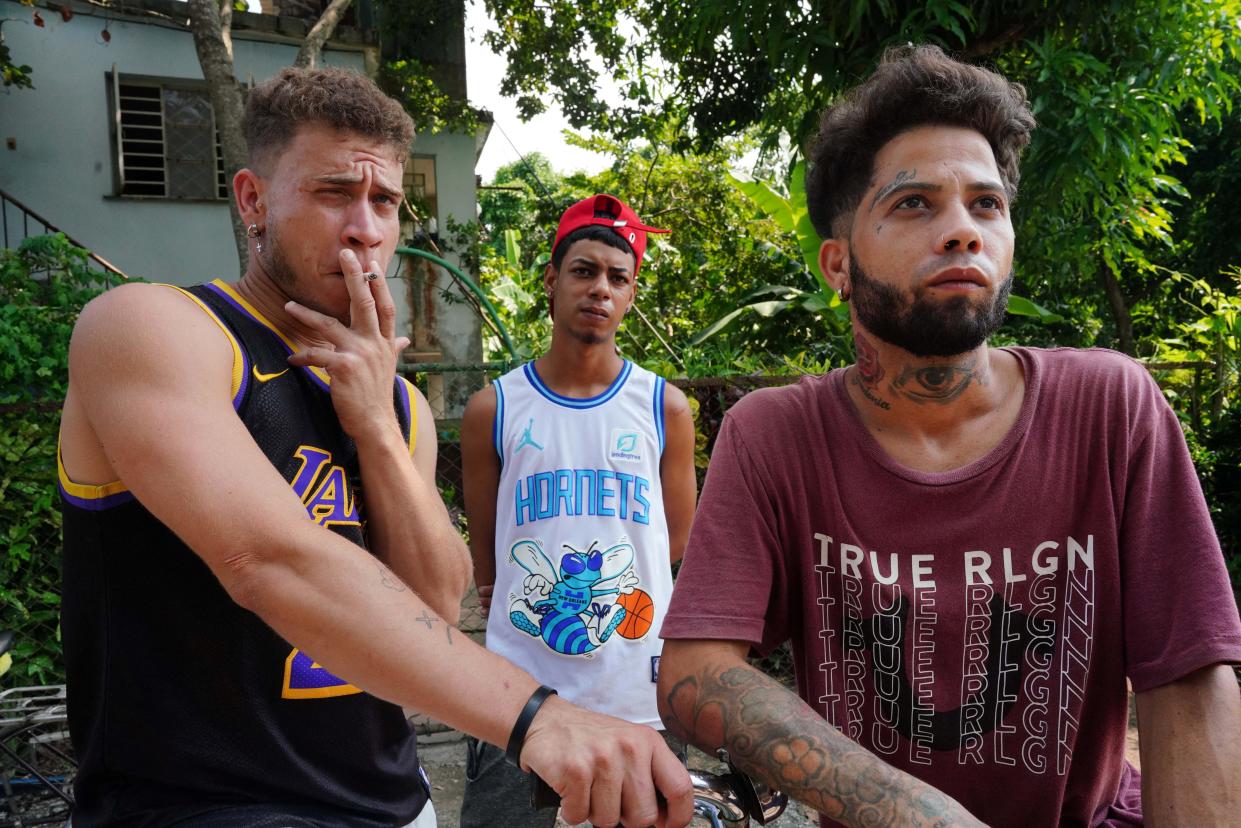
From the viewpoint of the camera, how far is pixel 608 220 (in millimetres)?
3576

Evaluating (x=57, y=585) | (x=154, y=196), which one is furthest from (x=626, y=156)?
(x=57, y=585)

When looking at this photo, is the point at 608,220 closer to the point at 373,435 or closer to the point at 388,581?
the point at 373,435

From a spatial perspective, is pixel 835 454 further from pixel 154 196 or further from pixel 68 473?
pixel 154 196

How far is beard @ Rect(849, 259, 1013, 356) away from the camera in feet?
5.69

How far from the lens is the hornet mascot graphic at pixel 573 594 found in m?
2.87

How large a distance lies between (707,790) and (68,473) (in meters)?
1.22

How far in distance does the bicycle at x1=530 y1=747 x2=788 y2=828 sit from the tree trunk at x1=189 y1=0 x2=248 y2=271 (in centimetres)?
691

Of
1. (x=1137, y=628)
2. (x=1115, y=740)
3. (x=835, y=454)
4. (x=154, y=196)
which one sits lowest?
(x=1115, y=740)

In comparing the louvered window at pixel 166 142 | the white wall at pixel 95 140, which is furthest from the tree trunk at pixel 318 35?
the louvered window at pixel 166 142

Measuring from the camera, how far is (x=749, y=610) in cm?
163

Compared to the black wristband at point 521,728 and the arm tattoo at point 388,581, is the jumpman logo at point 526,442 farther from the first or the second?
the black wristband at point 521,728

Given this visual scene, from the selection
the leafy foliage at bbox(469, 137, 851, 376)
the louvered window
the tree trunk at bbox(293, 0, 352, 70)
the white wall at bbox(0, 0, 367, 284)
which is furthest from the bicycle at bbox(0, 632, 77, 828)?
the louvered window

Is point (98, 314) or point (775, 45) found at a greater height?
point (775, 45)

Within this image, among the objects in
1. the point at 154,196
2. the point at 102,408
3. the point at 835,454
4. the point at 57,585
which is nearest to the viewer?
the point at 102,408
